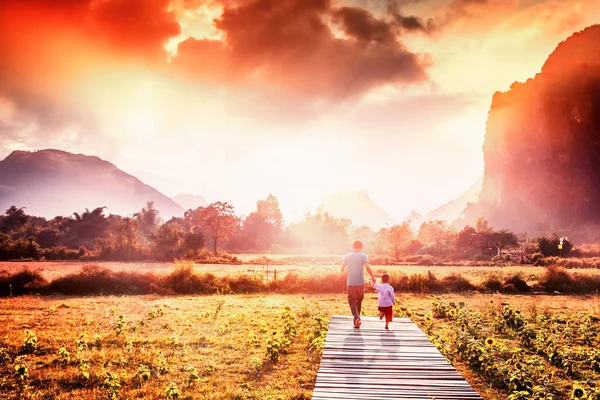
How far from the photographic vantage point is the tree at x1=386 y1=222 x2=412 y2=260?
268ft

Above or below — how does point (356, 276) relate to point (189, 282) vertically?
above

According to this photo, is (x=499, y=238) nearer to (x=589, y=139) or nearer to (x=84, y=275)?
(x=84, y=275)

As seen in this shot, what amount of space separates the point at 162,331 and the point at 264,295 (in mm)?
11963

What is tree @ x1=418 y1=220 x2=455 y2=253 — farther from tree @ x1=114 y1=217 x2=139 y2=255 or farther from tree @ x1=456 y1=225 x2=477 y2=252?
tree @ x1=114 y1=217 x2=139 y2=255

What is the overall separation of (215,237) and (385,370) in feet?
271

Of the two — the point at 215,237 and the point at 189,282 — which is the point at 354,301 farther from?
the point at 215,237

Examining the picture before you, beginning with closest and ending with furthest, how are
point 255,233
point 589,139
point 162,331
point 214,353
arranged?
point 214,353
point 162,331
point 255,233
point 589,139

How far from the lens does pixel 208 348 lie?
13734mm

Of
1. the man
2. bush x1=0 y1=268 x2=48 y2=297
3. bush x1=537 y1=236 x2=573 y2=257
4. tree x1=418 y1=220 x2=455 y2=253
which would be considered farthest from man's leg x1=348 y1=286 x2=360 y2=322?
tree x1=418 y1=220 x2=455 y2=253

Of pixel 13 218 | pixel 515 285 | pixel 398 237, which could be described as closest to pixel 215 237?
pixel 398 237

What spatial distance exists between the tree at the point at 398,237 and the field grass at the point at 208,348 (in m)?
58.7

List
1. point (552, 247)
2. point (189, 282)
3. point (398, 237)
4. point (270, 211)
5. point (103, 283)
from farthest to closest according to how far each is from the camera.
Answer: point (270, 211)
point (398, 237)
point (552, 247)
point (189, 282)
point (103, 283)

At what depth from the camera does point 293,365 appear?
38.8 ft

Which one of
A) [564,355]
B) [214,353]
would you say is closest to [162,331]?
[214,353]
